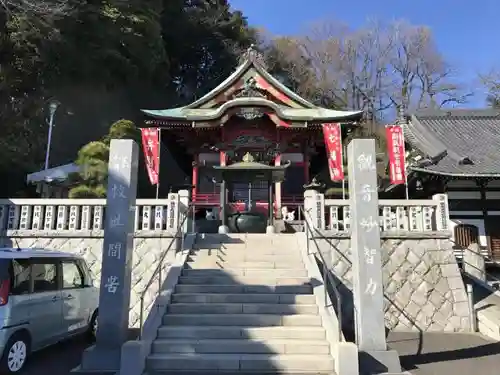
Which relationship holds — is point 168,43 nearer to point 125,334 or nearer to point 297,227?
point 297,227

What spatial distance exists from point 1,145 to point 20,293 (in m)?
11.7

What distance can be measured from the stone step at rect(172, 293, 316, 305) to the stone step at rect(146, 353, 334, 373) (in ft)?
5.09

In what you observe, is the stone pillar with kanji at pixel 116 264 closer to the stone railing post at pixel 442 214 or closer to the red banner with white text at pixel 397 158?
the stone railing post at pixel 442 214

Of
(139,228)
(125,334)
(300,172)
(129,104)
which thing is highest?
(129,104)

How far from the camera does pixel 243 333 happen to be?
6.52 metres

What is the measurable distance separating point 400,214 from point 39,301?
8.33 meters

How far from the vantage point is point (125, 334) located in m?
6.30

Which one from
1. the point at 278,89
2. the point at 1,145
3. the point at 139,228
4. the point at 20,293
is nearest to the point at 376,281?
the point at 20,293

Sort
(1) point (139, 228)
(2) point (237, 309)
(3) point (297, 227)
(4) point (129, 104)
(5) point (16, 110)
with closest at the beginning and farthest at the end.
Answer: (2) point (237, 309) < (1) point (139, 228) < (3) point (297, 227) < (5) point (16, 110) < (4) point (129, 104)

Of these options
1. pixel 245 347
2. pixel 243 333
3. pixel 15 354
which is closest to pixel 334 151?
pixel 243 333

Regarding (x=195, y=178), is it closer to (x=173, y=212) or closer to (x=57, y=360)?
(x=173, y=212)

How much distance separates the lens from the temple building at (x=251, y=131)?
16062 millimetres

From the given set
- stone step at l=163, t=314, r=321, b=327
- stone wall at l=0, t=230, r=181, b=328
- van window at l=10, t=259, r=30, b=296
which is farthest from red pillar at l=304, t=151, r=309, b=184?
van window at l=10, t=259, r=30, b=296

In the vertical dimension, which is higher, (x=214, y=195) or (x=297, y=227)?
(x=214, y=195)
